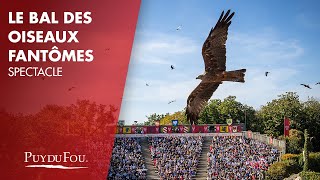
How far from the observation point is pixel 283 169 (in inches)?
1101

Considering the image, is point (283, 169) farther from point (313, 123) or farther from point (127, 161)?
point (313, 123)

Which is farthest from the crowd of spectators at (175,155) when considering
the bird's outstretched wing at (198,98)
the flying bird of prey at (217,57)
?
the flying bird of prey at (217,57)

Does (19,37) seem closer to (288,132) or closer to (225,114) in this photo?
(288,132)

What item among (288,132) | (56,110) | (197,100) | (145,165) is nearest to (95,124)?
(56,110)

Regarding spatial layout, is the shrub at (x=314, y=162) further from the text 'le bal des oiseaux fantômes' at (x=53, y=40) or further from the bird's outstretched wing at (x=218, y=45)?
the bird's outstretched wing at (x=218, y=45)

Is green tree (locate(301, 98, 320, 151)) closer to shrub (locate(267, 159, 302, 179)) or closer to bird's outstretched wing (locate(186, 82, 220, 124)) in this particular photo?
shrub (locate(267, 159, 302, 179))

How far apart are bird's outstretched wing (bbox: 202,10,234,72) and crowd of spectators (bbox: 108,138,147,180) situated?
2630cm

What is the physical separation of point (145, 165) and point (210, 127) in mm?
9482

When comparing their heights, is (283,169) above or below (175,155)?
below

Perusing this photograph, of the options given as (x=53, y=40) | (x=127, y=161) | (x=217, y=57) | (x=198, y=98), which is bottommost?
(x=127, y=161)

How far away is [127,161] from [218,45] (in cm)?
2912

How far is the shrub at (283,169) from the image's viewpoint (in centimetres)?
2791

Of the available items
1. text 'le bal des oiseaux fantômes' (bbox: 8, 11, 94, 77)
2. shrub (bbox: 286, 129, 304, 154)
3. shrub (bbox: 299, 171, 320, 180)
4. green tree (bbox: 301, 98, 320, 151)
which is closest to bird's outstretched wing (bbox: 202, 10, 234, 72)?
text 'le bal des oiseaux fantômes' (bbox: 8, 11, 94, 77)

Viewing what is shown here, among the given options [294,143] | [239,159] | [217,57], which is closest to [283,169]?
[239,159]
